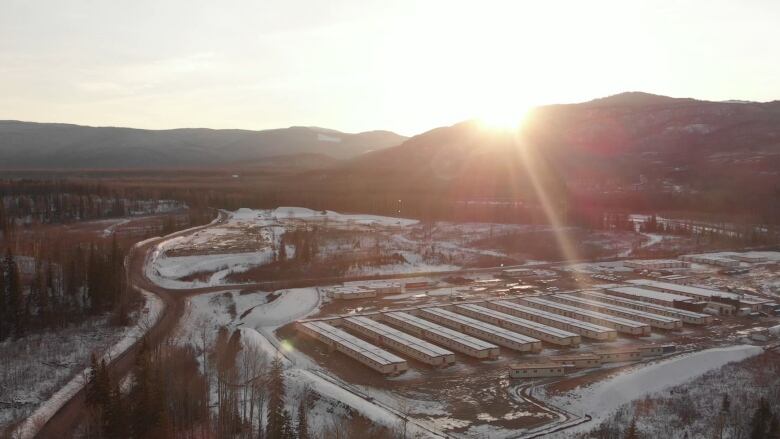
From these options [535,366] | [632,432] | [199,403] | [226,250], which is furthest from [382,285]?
[632,432]

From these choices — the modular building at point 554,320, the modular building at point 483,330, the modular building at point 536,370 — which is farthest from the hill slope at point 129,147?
the modular building at point 536,370

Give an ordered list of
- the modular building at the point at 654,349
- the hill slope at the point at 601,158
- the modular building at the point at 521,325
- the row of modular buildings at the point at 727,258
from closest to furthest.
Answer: the modular building at the point at 654,349 < the modular building at the point at 521,325 < the row of modular buildings at the point at 727,258 < the hill slope at the point at 601,158

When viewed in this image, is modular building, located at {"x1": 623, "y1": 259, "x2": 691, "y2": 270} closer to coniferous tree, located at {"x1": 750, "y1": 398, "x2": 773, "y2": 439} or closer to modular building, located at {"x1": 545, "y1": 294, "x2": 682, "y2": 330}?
modular building, located at {"x1": 545, "y1": 294, "x2": 682, "y2": 330}

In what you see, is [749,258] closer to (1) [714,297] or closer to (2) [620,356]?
(1) [714,297]

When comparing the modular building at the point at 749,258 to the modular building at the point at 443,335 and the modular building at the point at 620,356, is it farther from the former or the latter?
the modular building at the point at 443,335

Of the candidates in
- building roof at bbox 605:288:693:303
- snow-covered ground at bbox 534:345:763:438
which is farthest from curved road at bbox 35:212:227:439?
building roof at bbox 605:288:693:303

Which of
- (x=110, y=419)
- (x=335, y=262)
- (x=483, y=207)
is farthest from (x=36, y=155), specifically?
(x=110, y=419)
